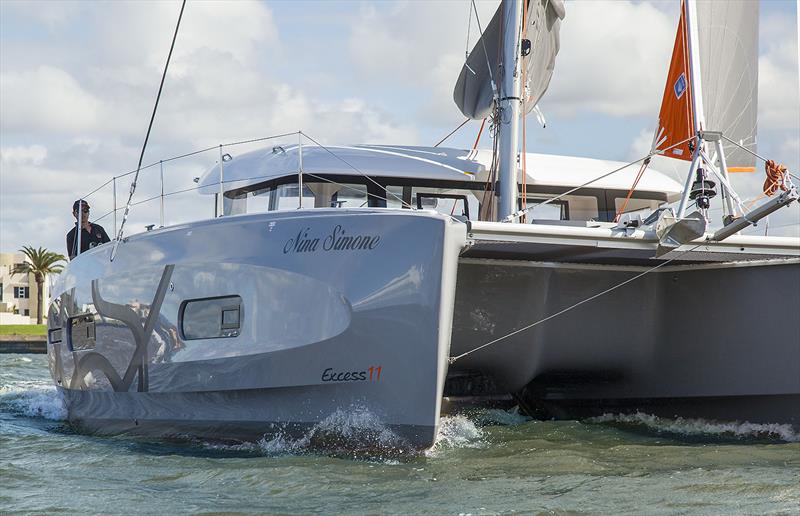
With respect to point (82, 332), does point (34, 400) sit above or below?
below

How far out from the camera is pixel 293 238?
6.86 metres

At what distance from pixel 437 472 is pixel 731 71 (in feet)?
18.4

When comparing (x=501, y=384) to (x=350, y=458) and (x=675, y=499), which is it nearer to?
(x=350, y=458)

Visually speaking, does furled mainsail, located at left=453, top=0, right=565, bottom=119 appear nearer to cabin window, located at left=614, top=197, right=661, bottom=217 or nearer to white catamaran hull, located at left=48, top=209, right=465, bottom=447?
cabin window, located at left=614, top=197, right=661, bottom=217

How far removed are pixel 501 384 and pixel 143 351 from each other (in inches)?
127

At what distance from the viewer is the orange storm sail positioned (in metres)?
8.93

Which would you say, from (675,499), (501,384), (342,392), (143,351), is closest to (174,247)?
(143,351)

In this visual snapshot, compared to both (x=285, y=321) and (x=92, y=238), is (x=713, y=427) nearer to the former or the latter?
(x=285, y=321)

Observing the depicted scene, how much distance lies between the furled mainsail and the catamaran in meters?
0.02

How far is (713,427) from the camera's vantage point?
862cm

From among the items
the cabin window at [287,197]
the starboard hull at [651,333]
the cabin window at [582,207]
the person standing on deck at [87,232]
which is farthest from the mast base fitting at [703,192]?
the person standing on deck at [87,232]

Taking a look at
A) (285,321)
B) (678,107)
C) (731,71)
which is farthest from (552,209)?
(285,321)

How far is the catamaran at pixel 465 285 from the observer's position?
21.7 ft

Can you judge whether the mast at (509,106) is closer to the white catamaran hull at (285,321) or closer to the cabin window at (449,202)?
the cabin window at (449,202)
